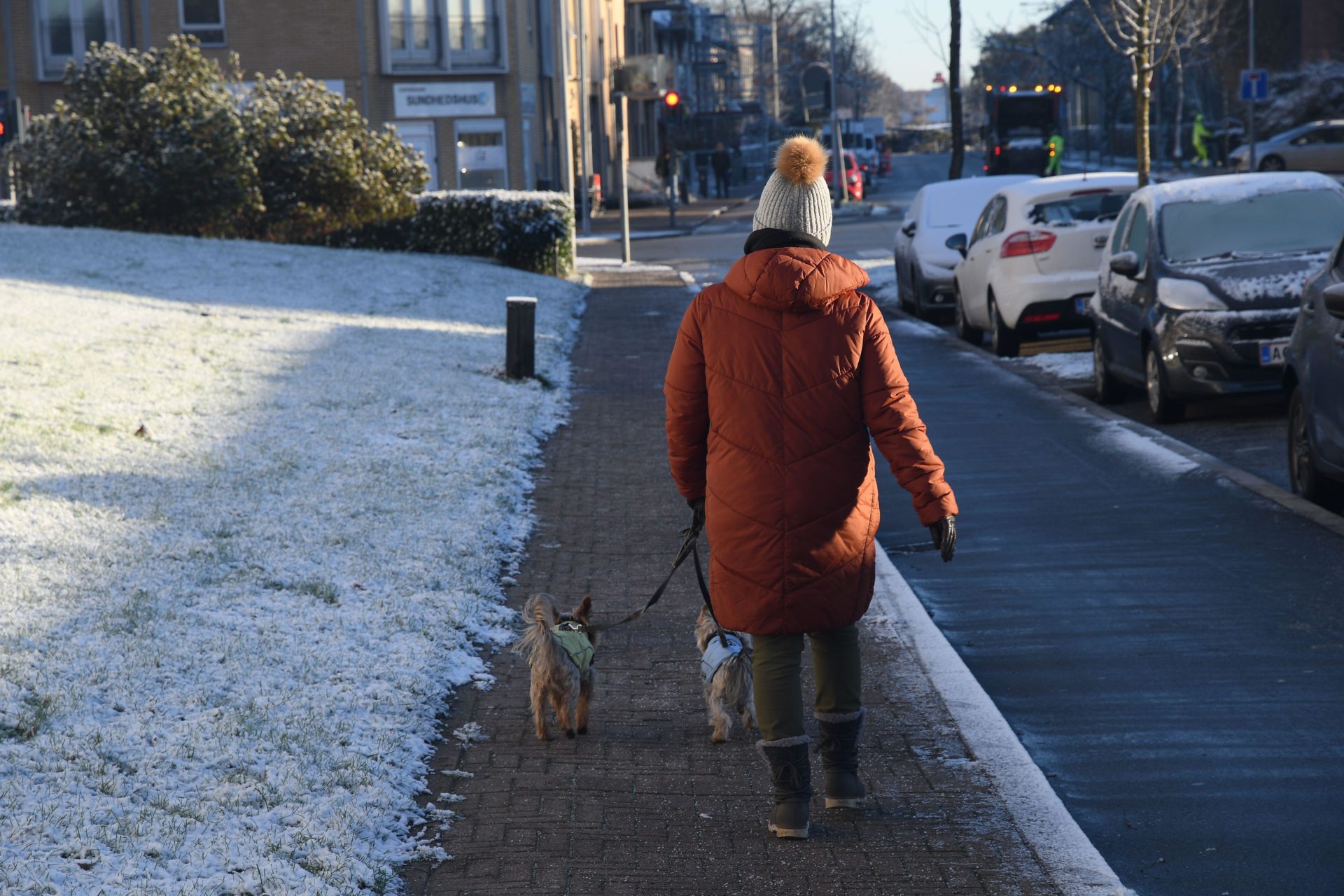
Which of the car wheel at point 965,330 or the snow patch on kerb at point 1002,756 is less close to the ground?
the car wheel at point 965,330

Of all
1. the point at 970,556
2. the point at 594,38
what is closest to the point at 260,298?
the point at 970,556

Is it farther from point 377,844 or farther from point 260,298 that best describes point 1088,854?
point 260,298

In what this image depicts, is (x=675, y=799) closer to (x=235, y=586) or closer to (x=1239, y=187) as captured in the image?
(x=235, y=586)

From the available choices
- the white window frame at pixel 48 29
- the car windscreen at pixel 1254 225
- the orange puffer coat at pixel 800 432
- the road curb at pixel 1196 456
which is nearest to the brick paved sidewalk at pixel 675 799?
the orange puffer coat at pixel 800 432

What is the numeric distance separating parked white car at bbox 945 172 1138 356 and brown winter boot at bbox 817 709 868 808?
35.0 ft

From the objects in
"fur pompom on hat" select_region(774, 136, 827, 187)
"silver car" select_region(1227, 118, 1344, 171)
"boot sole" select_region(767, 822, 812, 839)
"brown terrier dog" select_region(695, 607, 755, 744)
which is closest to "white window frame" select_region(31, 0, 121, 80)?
"silver car" select_region(1227, 118, 1344, 171)

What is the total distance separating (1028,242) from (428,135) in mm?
34254

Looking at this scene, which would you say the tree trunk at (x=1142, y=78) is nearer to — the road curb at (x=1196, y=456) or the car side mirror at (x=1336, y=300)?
the road curb at (x=1196, y=456)

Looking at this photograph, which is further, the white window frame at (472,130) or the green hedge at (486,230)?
the white window frame at (472,130)

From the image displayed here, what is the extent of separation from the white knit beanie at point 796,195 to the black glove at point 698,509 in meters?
0.76


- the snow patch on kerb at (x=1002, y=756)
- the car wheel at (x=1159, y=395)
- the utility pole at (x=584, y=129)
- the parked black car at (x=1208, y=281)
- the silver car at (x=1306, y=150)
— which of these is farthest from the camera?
the silver car at (x=1306, y=150)

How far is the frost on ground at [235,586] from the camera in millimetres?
4184

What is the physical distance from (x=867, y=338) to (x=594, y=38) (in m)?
55.2

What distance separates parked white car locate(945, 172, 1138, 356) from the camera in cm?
1486
